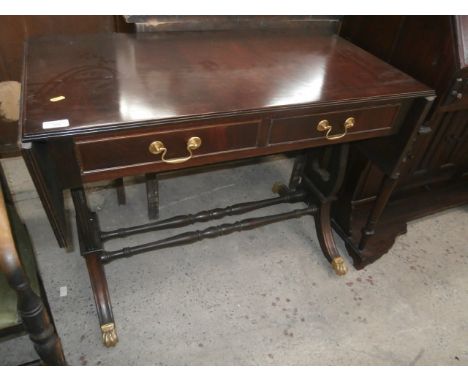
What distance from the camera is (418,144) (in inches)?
72.8

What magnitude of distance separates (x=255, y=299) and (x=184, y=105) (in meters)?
1.04

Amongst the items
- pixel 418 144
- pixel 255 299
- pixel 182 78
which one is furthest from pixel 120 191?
pixel 418 144

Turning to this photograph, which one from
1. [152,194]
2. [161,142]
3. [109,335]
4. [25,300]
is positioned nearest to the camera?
[25,300]

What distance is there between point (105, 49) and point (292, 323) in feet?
4.46

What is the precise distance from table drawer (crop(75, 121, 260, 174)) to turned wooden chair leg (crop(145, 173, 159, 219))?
32.6 inches

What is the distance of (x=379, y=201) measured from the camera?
1646 millimetres

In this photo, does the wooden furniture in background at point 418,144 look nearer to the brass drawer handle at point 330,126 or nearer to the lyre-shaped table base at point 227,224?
the lyre-shaped table base at point 227,224

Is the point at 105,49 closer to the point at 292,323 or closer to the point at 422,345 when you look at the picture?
the point at 292,323

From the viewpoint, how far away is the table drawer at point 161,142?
0.96 metres

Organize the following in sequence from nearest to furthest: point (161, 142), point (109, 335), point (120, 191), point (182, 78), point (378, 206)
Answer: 1. point (161, 142)
2. point (182, 78)
3. point (109, 335)
4. point (378, 206)
5. point (120, 191)

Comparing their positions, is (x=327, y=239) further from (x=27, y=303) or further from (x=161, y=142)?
(x=27, y=303)

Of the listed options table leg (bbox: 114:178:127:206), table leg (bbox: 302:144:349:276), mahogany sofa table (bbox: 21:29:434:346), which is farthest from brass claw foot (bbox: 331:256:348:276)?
table leg (bbox: 114:178:127:206)

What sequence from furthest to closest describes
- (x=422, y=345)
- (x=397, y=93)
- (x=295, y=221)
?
(x=295, y=221)
(x=422, y=345)
(x=397, y=93)
